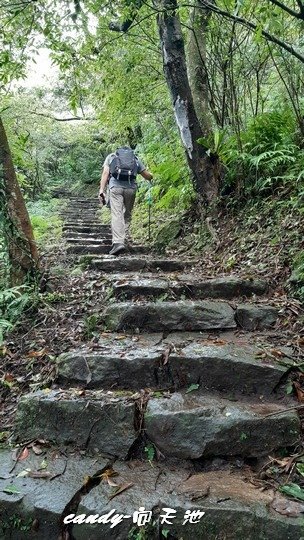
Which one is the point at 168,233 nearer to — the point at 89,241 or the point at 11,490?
the point at 89,241

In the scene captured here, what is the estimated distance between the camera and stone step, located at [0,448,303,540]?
80.8 inches

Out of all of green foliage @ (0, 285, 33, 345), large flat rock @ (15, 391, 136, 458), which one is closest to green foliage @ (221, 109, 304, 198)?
green foliage @ (0, 285, 33, 345)

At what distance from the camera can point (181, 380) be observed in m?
3.02

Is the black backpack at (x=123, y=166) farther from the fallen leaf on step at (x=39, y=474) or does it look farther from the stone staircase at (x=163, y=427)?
the fallen leaf on step at (x=39, y=474)

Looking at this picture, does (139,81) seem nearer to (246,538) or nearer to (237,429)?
(237,429)

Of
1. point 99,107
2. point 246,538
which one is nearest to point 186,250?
point 246,538

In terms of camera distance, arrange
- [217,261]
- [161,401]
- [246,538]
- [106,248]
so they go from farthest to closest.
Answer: [106,248] → [217,261] → [161,401] → [246,538]

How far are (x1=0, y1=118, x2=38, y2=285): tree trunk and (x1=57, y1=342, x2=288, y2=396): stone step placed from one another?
1.66 meters

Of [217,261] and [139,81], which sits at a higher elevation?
[139,81]

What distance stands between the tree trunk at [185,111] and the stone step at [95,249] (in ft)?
4.28

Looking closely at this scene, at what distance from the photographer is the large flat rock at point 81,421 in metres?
2.62

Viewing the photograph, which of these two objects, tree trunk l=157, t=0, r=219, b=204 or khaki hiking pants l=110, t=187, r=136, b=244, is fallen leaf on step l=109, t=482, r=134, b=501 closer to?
khaki hiking pants l=110, t=187, r=136, b=244

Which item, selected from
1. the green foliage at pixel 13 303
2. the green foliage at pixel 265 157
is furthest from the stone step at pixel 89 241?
the green foliage at pixel 13 303

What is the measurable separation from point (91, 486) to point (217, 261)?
11.5ft
